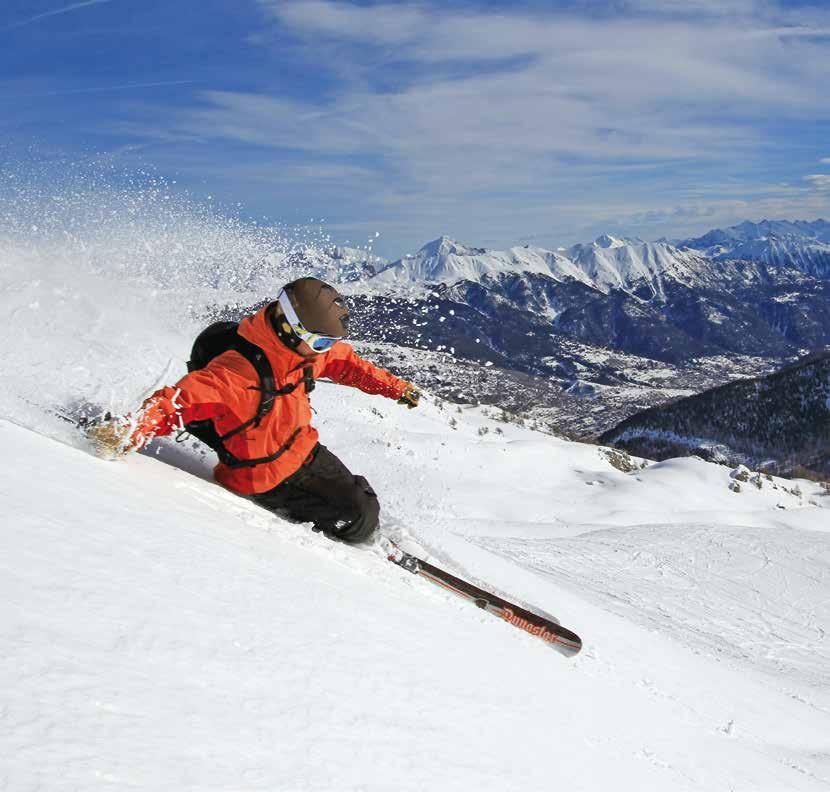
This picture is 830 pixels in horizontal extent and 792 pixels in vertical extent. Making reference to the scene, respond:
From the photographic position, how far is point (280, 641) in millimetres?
2523

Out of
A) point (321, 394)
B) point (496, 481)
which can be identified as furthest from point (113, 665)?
point (321, 394)

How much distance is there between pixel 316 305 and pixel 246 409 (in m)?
0.91

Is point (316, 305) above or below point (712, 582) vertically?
above

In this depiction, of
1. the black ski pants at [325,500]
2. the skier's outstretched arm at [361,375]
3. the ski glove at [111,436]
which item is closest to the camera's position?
the ski glove at [111,436]

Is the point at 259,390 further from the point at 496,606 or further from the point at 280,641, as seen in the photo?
the point at 496,606

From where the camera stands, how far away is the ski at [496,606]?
18.0 ft

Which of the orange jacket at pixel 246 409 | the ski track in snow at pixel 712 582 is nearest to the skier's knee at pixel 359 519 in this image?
the orange jacket at pixel 246 409

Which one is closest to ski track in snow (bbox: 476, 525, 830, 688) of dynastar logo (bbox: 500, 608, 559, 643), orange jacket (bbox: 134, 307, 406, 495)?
dynastar logo (bbox: 500, 608, 559, 643)

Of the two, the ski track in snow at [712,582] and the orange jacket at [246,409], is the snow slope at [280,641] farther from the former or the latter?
the orange jacket at [246,409]

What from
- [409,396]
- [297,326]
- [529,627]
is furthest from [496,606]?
[297,326]

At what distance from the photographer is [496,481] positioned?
50.2 feet

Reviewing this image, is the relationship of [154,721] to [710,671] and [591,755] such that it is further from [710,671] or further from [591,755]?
[710,671]

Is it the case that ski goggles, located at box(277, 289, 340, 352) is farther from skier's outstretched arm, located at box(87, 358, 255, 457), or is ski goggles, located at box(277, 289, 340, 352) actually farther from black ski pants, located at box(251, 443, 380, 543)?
black ski pants, located at box(251, 443, 380, 543)

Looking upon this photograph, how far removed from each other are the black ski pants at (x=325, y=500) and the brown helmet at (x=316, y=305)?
112 centimetres
